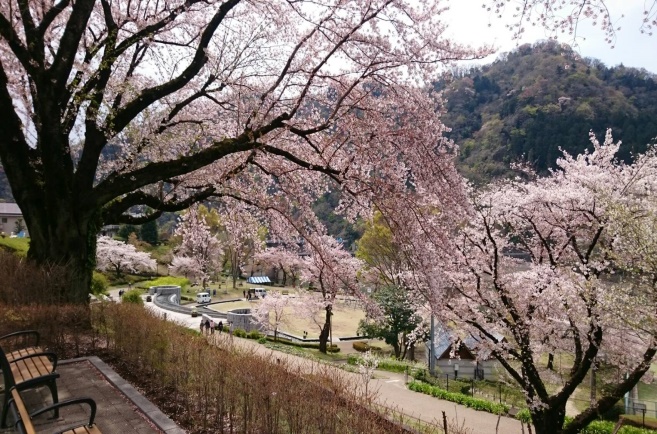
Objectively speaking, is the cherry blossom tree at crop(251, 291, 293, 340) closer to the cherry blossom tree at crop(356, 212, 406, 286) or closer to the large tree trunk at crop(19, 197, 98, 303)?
the cherry blossom tree at crop(356, 212, 406, 286)

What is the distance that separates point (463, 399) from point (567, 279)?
21.9 ft

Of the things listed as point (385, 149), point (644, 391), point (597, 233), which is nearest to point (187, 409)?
point (385, 149)

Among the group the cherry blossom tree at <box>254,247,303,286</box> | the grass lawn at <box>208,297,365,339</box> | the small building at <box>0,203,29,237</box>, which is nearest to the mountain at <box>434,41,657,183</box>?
the cherry blossom tree at <box>254,247,303,286</box>

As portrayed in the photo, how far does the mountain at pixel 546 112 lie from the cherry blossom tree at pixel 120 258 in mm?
39484

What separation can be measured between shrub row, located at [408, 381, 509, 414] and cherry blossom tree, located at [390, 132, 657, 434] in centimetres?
301

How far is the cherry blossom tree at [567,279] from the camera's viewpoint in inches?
316

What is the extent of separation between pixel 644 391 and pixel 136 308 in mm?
21062

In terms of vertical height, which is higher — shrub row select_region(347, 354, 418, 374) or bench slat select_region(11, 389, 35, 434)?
bench slat select_region(11, 389, 35, 434)

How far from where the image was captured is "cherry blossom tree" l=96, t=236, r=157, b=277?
1451 inches

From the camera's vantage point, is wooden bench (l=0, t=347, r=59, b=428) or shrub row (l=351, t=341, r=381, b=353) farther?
shrub row (l=351, t=341, r=381, b=353)

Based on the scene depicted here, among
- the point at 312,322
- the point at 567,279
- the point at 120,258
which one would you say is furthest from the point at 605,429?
the point at 120,258

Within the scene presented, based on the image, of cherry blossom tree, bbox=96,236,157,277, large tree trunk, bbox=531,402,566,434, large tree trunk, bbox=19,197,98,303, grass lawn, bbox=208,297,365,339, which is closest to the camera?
large tree trunk, bbox=19,197,98,303

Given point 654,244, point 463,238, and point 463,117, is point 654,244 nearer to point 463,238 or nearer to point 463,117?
point 463,238

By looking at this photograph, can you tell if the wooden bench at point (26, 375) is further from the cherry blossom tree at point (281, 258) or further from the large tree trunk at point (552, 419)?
the large tree trunk at point (552, 419)
